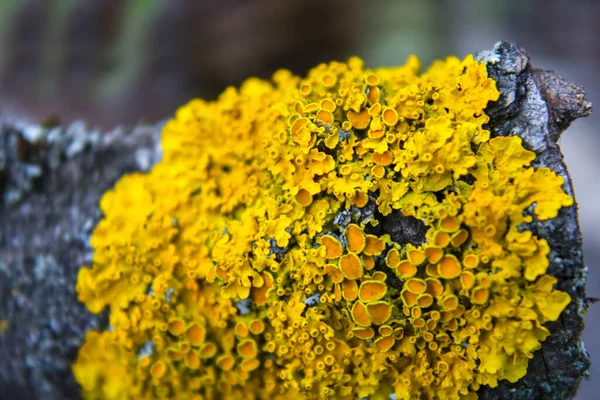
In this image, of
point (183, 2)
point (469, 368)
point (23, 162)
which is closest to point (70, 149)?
point (23, 162)

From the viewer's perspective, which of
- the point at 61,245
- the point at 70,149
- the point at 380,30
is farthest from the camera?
the point at 380,30

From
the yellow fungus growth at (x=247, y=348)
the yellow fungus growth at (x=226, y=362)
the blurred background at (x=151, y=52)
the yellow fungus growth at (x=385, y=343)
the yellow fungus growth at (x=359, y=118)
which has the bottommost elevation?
the yellow fungus growth at (x=385, y=343)

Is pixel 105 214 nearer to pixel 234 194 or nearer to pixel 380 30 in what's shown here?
pixel 234 194

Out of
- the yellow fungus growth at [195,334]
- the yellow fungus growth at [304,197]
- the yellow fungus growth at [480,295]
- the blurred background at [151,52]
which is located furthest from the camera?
the blurred background at [151,52]

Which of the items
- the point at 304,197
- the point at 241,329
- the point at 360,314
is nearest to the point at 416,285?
the point at 360,314

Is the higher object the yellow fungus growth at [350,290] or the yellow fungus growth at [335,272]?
the yellow fungus growth at [335,272]

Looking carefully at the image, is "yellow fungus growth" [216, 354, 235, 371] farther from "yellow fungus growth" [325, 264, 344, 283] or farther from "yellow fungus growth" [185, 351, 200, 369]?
"yellow fungus growth" [325, 264, 344, 283]

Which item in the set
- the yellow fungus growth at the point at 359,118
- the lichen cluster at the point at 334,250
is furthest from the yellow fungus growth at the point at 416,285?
the yellow fungus growth at the point at 359,118

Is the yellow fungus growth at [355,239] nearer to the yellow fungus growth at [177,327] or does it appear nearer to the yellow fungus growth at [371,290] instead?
the yellow fungus growth at [371,290]
